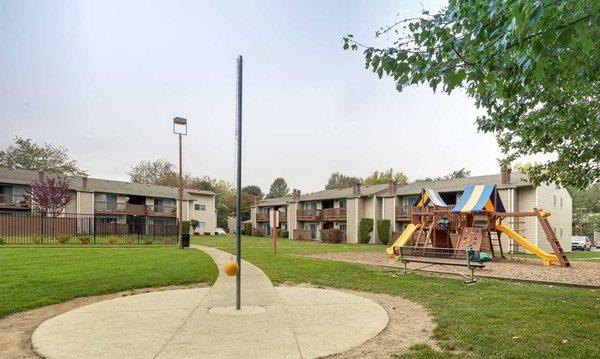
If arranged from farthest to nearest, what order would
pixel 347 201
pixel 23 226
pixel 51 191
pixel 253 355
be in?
pixel 347 201 → pixel 51 191 → pixel 23 226 → pixel 253 355

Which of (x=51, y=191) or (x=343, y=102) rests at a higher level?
(x=343, y=102)

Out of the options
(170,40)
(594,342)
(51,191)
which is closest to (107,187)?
(51,191)

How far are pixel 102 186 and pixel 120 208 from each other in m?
3.28

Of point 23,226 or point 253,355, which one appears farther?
point 23,226

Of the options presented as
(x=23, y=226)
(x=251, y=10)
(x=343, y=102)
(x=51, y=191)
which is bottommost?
(x=23, y=226)

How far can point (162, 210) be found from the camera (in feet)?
180

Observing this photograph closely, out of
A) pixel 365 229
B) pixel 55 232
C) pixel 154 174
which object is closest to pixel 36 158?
pixel 154 174

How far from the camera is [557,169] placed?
42.2 feet

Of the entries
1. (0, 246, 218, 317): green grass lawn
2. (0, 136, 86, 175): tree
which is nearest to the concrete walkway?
(0, 246, 218, 317): green grass lawn

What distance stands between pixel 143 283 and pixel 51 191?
29521 mm

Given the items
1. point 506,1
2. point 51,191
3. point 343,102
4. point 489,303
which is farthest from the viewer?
point 51,191

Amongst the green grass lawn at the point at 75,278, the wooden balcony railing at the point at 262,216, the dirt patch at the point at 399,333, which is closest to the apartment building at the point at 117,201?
the wooden balcony railing at the point at 262,216

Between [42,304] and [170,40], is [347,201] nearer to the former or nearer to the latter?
[170,40]

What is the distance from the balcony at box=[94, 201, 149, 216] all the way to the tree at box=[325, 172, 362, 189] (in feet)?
155
